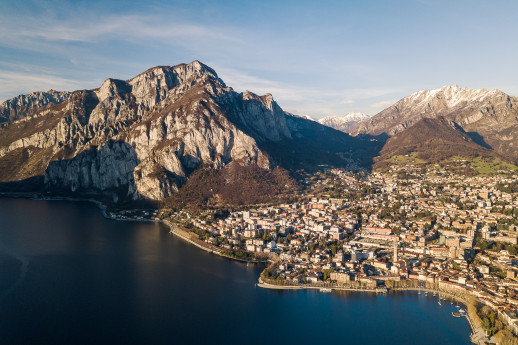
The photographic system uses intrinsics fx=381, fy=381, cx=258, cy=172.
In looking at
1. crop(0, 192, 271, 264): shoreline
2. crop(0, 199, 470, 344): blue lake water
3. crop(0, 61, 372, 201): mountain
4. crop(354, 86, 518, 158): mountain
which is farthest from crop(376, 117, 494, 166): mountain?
crop(0, 199, 470, 344): blue lake water

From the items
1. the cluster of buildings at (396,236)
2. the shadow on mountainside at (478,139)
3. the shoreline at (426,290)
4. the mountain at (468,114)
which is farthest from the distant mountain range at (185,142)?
the shoreline at (426,290)

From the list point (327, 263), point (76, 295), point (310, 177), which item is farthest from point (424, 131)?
point (76, 295)

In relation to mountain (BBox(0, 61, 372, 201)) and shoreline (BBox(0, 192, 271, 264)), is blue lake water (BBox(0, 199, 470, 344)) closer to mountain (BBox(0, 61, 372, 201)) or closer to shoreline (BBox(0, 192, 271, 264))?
shoreline (BBox(0, 192, 271, 264))

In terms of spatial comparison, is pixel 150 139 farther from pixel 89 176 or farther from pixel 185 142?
pixel 89 176

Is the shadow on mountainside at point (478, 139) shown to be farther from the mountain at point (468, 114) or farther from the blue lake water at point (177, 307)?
the blue lake water at point (177, 307)

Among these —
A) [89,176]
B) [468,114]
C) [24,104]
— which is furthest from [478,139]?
[24,104]

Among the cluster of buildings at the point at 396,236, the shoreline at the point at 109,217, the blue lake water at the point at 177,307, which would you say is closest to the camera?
the blue lake water at the point at 177,307
